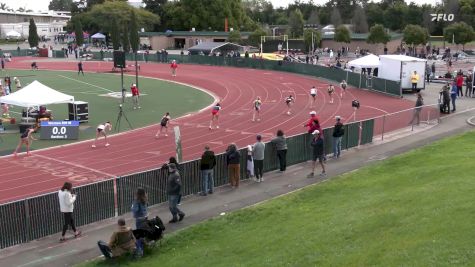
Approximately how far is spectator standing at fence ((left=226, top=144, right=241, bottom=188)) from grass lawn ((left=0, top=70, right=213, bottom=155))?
1023cm

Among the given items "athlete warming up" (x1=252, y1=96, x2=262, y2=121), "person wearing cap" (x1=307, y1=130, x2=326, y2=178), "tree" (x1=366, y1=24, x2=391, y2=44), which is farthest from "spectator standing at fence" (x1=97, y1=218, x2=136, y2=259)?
"tree" (x1=366, y1=24, x2=391, y2=44)

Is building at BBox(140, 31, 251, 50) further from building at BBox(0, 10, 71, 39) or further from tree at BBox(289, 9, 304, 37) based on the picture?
building at BBox(0, 10, 71, 39)

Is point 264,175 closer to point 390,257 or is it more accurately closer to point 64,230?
point 64,230

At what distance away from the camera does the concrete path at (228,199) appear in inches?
473

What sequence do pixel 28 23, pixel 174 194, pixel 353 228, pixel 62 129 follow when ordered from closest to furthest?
1. pixel 353 228
2. pixel 174 194
3. pixel 62 129
4. pixel 28 23

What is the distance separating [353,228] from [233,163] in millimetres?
6112

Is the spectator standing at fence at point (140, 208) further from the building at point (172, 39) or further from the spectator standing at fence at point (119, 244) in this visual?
the building at point (172, 39)

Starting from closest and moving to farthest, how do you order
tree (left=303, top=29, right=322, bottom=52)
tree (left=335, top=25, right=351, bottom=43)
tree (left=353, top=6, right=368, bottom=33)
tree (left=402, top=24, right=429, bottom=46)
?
1. tree (left=402, top=24, right=429, bottom=46)
2. tree (left=303, top=29, right=322, bottom=52)
3. tree (left=335, top=25, right=351, bottom=43)
4. tree (left=353, top=6, right=368, bottom=33)

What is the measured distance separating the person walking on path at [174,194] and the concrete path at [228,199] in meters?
0.22

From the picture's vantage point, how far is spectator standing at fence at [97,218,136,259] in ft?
36.3

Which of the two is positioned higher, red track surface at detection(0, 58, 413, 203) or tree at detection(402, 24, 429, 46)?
tree at detection(402, 24, 429, 46)

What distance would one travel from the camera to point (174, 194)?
44.7ft

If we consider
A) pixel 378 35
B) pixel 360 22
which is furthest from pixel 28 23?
pixel 378 35

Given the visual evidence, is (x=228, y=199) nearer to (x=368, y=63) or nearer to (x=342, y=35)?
(x=368, y=63)
